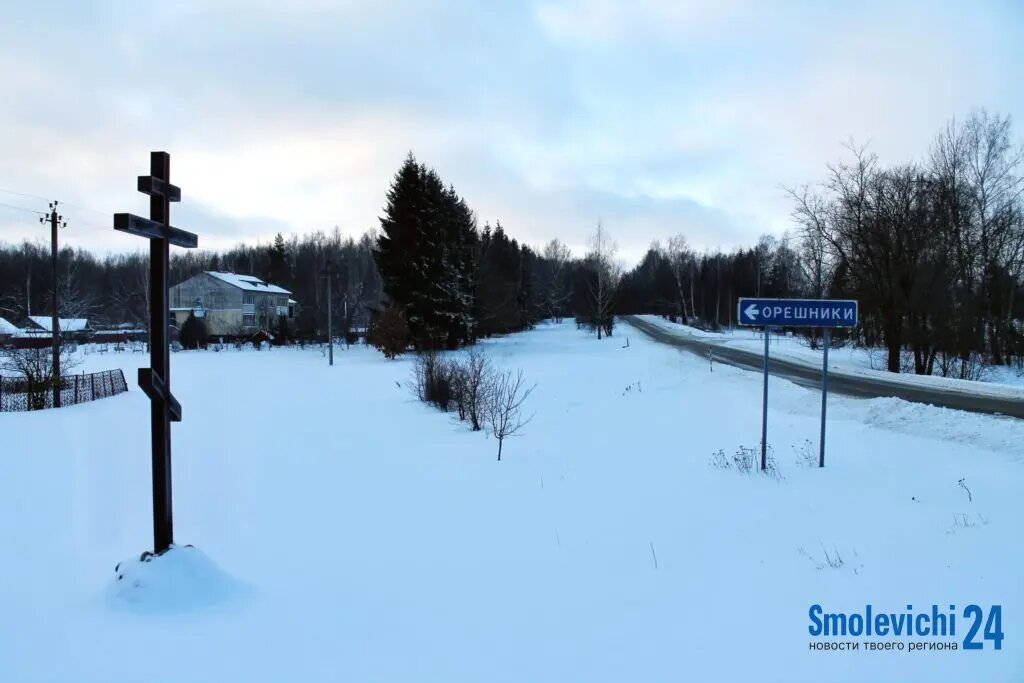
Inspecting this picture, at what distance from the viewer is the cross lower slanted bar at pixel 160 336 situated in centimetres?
473

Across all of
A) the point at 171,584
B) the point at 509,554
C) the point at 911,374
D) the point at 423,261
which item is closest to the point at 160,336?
the point at 171,584

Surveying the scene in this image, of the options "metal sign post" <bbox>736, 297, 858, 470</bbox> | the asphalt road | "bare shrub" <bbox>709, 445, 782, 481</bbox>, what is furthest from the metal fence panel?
the asphalt road

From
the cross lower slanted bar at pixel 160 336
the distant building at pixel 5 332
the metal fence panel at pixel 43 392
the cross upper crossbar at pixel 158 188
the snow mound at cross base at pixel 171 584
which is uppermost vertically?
the cross upper crossbar at pixel 158 188

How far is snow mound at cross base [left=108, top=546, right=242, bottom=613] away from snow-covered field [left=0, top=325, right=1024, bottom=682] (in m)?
0.02

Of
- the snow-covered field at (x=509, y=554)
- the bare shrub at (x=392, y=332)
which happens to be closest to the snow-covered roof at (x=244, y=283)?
the bare shrub at (x=392, y=332)

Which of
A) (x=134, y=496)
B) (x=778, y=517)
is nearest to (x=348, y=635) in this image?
(x=778, y=517)

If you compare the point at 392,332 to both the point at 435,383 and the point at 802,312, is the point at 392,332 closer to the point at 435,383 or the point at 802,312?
the point at 435,383

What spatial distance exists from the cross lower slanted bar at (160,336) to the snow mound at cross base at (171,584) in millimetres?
233

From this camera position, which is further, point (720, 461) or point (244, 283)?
point (244, 283)

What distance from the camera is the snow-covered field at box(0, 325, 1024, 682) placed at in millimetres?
3740

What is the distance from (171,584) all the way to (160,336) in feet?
6.36

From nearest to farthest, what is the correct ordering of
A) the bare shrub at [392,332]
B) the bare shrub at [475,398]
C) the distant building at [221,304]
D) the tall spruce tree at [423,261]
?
the bare shrub at [475,398] → the bare shrub at [392,332] → the tall spruce tree at [423,261] → the distant building at [221,304]

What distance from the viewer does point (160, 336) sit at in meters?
4.78

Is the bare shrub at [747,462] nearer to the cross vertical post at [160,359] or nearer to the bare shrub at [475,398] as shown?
the bare shrub at [475,398]
